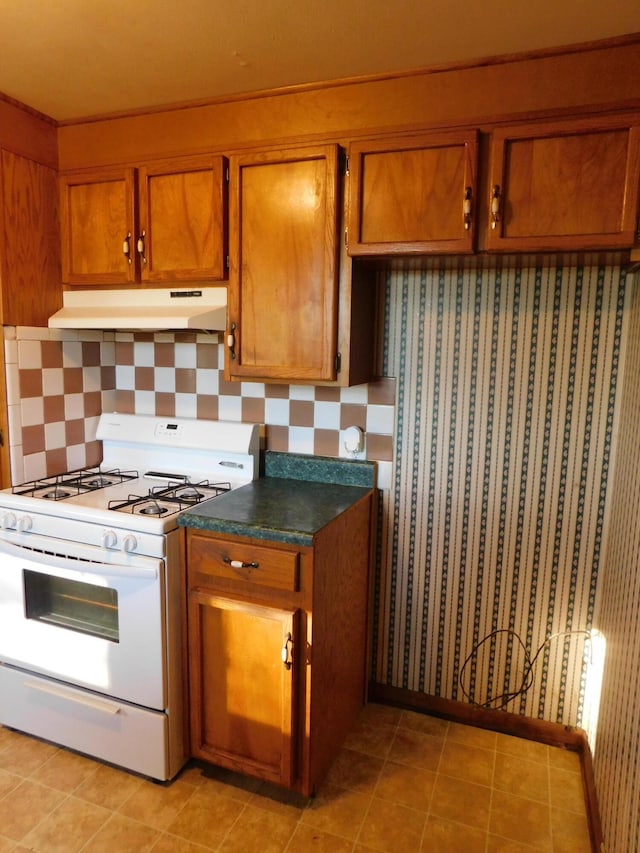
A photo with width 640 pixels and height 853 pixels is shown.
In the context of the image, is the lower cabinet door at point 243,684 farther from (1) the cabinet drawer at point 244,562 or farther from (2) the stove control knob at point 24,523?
(2) the stove control knob at point 24,523

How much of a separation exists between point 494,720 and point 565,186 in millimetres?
1922

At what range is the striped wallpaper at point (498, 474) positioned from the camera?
1906 mm

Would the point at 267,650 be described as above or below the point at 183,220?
below

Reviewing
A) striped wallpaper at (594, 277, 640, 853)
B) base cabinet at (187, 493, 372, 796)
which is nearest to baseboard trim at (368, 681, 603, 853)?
→ striped wallpaper at (594, 277, 640, 853)

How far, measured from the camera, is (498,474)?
2037 millimetres

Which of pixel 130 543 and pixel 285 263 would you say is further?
pixel 285 263

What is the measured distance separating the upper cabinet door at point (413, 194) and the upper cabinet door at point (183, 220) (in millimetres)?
494

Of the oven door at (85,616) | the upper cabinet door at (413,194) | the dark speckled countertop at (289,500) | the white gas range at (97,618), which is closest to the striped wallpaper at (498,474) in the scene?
the dark speckled countertop at (289,500)

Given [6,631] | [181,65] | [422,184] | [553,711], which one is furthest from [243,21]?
[553,711]

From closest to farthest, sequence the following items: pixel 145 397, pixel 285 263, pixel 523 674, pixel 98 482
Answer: pixel 285 263, pixel 523 674, pixel 98 482, pixel 145 397

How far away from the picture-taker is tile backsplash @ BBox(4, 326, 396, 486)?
84.0 inches

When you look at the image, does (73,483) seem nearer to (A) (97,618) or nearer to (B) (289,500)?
(A) (97,618)

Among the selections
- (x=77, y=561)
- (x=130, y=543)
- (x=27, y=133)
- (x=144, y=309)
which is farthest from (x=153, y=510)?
(x=27, y=133)

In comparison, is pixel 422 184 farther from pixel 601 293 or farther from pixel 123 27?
pixel 123 27
